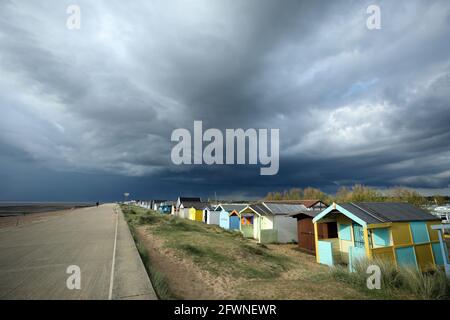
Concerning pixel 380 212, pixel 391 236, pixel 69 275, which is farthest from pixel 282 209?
pixel 69 275

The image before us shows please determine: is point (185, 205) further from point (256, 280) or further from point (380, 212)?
point (380, 212)

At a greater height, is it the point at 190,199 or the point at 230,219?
the point at 190,199

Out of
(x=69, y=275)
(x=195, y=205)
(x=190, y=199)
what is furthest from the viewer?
(x=190, y=199)

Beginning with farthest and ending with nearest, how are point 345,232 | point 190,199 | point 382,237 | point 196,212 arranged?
point 190,199 < point 196,212 < point 345,232 < point 382,237

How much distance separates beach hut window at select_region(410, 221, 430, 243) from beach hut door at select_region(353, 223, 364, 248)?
2.44 m

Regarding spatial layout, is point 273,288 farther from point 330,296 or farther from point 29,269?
point 29,269

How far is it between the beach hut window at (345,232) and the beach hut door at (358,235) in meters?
0.45

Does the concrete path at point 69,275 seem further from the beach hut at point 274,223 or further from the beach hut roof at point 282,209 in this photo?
the beach hut roof at point 282,209

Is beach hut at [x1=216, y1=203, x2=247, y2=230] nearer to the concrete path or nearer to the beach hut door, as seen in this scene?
the beach hut door

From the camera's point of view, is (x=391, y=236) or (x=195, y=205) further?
(x=195, y=205)

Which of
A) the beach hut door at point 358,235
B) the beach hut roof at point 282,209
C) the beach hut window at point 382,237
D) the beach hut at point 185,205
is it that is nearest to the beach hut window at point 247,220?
the beach hut roof at point 282,209

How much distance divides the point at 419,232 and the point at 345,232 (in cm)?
378

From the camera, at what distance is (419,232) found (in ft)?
39.7
